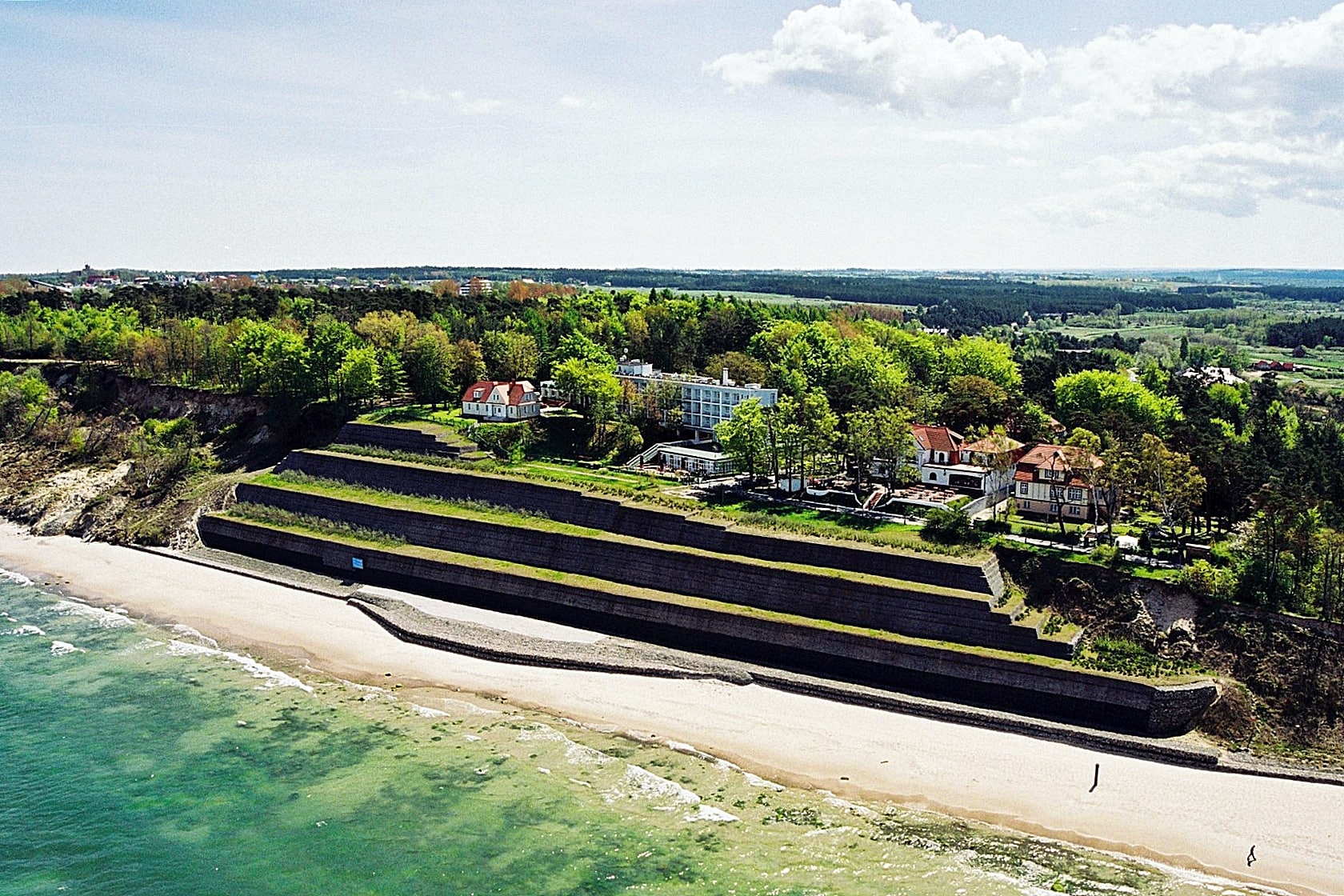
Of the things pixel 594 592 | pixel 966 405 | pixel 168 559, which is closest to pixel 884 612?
pixel 594 592

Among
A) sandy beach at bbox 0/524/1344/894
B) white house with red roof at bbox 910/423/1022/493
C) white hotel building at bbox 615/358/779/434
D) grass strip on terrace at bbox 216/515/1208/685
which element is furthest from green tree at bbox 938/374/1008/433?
sandy beach at bbox 0/524/1344/894

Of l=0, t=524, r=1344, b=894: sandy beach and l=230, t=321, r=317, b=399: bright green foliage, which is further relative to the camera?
l=230, t=321, r=317, b=399: bright green foliage

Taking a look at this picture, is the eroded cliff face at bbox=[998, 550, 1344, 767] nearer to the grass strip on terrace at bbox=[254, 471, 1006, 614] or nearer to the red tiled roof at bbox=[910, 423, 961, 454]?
the grass strip on terrace at bbox=[254, 471, 1006, 614]

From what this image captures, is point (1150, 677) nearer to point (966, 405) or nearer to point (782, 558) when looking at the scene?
point (782, 558)

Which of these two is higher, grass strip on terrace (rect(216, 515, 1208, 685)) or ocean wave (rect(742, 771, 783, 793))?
grass strip on terrace (rect(216, 515, 1208, 685))

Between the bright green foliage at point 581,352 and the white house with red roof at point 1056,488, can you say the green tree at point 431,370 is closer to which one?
the bright green foliage at point 581,352

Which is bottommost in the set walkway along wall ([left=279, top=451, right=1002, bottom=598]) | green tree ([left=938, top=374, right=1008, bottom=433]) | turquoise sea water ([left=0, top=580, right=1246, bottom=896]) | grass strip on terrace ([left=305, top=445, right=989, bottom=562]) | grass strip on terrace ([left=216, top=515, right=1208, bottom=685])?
turquoise sea water ([left=0, top=580, right=1246, bottom=896])

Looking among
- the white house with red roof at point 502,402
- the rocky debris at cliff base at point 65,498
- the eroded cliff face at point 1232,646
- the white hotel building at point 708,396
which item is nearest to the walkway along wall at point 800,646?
the eroded cliff face at point 1232,646
